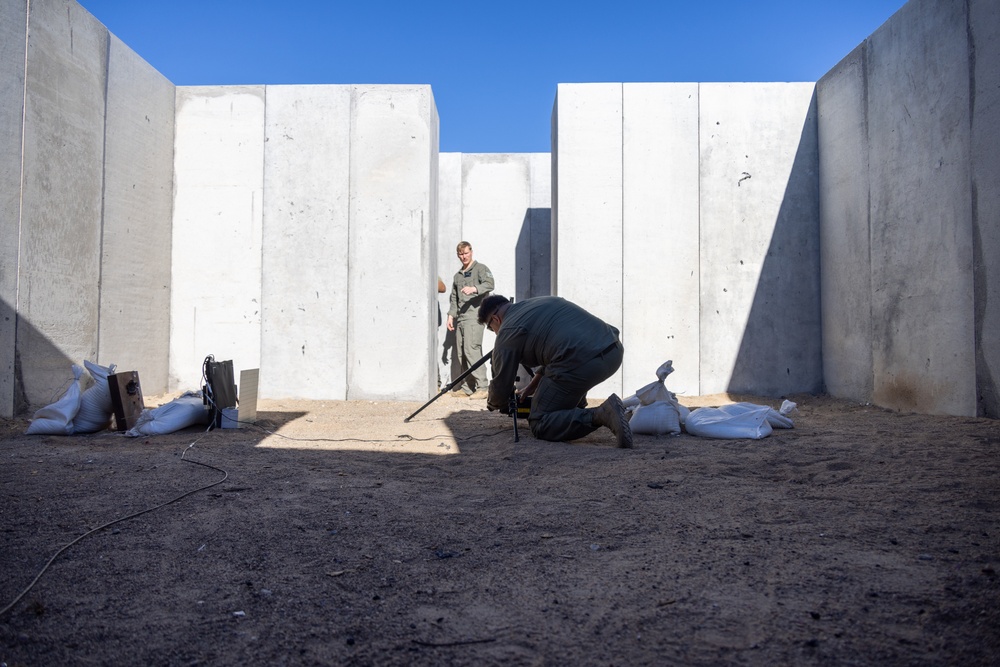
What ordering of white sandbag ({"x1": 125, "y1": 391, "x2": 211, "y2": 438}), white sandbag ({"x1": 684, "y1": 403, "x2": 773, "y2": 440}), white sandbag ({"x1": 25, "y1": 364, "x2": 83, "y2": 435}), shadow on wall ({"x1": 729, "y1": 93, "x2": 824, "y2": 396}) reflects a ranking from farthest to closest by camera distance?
shadow on wall ({"x1": 729, "y1": 93, "x2": 824, "y2": 396}) < white sandbag ({"x1": 125, "y1": 391, "x2": 211, "y2": 438}) < white sandbag ({"x1": 25, "y1": 364, "x2": 83, "y2": 435}) < white sandbag ({"x1": 684, "y1": 403, "x2": 773, "y2": 440})

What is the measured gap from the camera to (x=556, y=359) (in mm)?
4098

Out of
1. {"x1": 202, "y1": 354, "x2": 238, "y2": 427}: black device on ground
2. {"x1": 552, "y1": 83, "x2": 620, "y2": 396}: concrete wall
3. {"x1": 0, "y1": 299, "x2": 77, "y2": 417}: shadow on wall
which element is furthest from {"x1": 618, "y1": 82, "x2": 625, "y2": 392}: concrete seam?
{"x1": 0, "y1": 299, "x2": 77, "y2": 417}: shadow on wall

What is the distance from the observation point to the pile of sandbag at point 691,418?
406cm

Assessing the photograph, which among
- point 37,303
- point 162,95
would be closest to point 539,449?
point 37,303

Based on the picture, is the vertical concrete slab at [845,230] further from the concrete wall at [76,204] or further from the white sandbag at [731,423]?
the concrete wall at [76,204]

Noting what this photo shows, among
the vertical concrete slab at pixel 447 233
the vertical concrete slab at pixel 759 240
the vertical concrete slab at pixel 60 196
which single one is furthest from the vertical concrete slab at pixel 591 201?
the vertical concrete slab at pixel 60 196

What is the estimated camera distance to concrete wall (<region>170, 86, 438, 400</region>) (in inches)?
262

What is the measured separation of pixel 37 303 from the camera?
4.87 metres

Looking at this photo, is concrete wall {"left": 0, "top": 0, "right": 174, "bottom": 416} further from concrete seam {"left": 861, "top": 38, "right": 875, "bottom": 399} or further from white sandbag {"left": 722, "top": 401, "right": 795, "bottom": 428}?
concrete seam {"left": 861, "top": 38, "right": 875, "bottom": 399}

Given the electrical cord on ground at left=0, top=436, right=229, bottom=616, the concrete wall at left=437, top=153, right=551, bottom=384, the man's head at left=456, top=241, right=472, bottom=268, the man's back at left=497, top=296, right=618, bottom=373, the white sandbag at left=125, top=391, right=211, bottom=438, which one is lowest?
the electrical cord on ground at left=0, top=436, right=229, bottom=616

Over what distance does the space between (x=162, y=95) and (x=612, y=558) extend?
655 cm

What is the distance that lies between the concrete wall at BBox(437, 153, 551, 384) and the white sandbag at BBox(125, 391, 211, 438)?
13.4ft

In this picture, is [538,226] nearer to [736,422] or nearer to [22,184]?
[736,422]

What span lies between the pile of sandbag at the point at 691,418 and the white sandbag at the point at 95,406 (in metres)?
3.32
